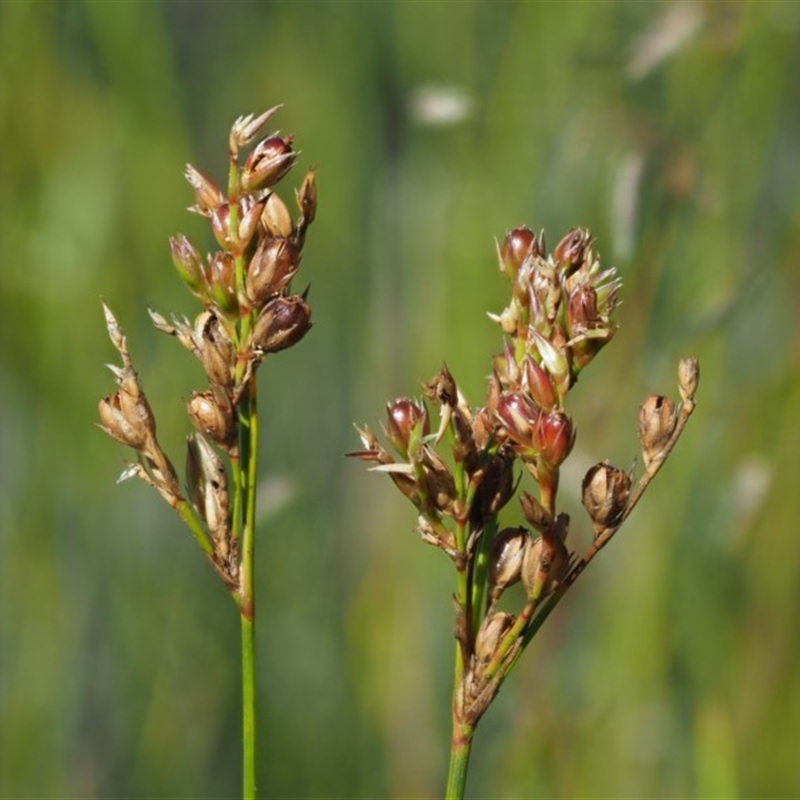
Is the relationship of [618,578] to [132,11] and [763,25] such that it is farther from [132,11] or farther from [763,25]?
[132,11]

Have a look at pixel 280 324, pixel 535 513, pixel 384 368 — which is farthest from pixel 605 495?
pixel 384 368

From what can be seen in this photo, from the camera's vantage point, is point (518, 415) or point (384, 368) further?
point (384, 368)

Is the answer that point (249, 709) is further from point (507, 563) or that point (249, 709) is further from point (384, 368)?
point (384, 368)

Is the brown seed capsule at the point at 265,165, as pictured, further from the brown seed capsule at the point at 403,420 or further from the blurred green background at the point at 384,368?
the blurred green background at the point at 384,368

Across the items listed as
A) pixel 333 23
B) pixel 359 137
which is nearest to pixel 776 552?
pixel 359 137

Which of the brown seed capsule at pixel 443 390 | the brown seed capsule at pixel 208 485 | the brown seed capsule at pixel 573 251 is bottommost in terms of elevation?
the brown seed capsule at pixel 208 485

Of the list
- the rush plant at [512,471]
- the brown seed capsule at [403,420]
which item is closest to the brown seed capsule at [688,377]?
the rush plant at [512,471]
